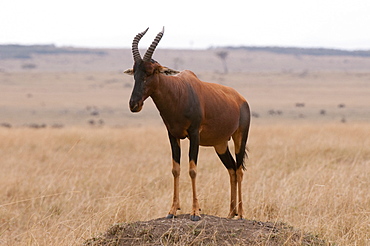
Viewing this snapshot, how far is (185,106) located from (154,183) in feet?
18.1

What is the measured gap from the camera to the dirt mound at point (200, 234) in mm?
6102

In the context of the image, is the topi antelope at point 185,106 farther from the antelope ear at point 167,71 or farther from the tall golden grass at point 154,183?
the tall golden grass at point 154,183

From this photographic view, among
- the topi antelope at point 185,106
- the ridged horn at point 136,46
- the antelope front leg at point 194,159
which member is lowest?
the antelope front leg at point 194,159

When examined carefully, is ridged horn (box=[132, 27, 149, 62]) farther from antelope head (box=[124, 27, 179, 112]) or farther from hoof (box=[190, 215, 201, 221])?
hoof (box=[190, 215, 201, 221])

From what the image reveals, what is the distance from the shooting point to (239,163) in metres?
7.17

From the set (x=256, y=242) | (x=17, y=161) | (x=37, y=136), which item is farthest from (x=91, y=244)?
(x=37, y=136)

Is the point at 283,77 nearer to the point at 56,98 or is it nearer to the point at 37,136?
the point at 56,98

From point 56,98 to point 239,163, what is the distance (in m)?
44.1

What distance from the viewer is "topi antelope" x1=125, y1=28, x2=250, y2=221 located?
19.3 feet

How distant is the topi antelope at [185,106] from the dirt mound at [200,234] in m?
0.21

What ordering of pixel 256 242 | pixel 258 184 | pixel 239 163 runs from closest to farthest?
pixel 256 242
pixel 239 163
pixel 258 184

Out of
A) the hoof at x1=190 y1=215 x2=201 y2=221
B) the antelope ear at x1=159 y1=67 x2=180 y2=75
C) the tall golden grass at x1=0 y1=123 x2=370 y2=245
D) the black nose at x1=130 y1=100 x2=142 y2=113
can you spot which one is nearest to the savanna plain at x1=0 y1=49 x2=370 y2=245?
the tall golden grass at x1=0 y1=123 x2=370 y2=245

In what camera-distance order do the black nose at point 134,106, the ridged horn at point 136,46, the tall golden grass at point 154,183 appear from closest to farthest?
the black nose at point 134,106 < the ridged horn at point 136,46 < the tall golden grass at point 154,183

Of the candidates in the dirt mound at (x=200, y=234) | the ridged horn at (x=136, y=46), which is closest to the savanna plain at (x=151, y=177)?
the dirt mound at (x=200, y=234)
